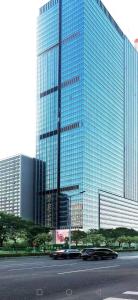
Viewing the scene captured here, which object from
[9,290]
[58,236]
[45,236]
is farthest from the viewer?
[58,236]

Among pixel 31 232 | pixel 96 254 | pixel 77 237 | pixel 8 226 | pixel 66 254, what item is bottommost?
pixel 77 237

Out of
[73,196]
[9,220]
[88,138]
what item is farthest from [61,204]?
[9,220]

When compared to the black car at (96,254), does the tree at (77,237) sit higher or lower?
lower

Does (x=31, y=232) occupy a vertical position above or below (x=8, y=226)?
below

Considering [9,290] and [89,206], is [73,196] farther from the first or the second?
[9,290]

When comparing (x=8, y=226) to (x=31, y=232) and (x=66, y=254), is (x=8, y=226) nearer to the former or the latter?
(x=31, y=232)

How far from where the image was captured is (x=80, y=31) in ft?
640

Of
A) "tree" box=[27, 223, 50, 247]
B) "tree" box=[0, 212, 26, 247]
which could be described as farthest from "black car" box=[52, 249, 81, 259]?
"tree" box=[27, 223, 50, 247]

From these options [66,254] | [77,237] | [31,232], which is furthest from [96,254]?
[77,237]

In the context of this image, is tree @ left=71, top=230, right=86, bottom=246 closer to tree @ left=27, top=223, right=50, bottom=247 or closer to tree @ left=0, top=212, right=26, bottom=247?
tree @ left=27, top=223, right=50, bottom=247

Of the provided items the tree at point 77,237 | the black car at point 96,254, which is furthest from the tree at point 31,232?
the black car at point 96,254

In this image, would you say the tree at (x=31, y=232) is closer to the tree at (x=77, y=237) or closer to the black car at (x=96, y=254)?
the tree at (x=77, y=237)

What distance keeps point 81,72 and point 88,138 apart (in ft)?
91.9

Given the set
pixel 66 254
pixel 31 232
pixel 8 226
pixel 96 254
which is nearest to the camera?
pixel 96 254
